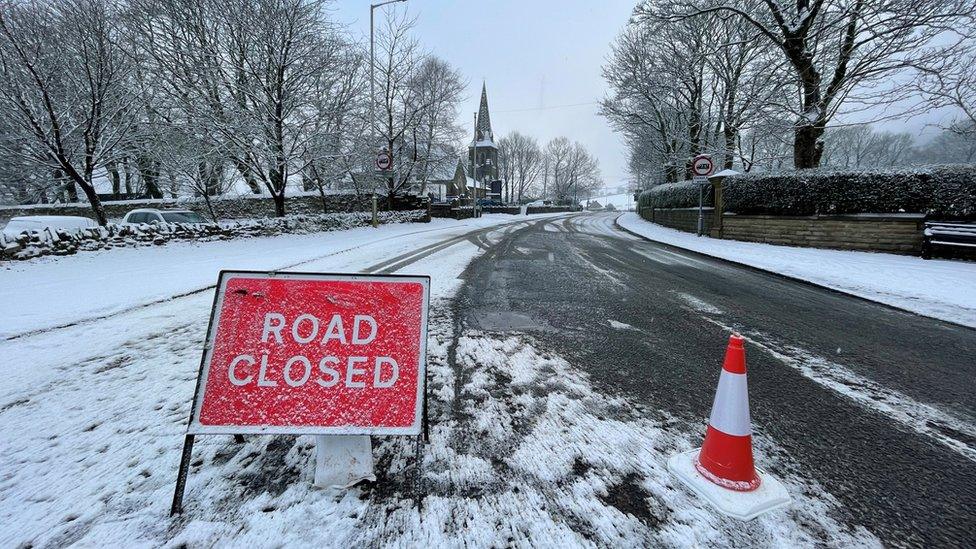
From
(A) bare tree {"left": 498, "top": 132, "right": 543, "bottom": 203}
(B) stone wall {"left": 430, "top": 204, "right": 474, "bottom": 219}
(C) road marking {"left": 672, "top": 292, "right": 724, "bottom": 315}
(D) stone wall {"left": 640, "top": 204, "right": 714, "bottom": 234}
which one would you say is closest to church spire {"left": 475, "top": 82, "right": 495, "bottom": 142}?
(A) bare tree {"left": 498, "top": 132, "right": 543, "bottom": 203}

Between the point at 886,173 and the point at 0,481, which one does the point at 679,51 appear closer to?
the point at 886,173

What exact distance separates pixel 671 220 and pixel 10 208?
38.0m

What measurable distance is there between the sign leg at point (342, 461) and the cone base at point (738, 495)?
1525 mm

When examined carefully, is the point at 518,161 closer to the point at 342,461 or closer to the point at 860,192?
the point at 860,192

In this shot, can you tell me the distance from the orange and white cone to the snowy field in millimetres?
68

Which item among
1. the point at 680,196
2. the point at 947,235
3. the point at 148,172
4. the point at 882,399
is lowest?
the point at 882,399

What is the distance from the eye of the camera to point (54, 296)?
537 cm

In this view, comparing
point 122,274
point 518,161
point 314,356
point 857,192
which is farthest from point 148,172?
point 518,161

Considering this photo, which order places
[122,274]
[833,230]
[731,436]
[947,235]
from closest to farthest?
[731,436], [122,274], [947,235], [833,230]

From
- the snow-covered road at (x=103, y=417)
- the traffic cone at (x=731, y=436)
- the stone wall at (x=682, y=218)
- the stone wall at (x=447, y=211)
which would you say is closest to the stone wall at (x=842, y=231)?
the stone wall at (x=682, y=218)

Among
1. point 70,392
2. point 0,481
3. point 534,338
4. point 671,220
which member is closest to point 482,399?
point 534,338

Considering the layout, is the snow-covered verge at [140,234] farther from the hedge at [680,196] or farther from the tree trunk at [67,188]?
the hedge at [680,196]

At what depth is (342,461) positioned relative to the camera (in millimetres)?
1808

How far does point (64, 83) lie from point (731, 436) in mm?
21531
